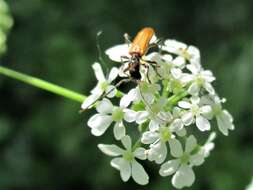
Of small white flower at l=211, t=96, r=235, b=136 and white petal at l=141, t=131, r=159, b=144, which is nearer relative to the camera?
white petal at l=141, t=131, r=159, b=144

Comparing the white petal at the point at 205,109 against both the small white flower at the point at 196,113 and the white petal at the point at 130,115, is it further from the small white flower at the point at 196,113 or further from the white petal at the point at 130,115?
the white petal at the point at 130,115

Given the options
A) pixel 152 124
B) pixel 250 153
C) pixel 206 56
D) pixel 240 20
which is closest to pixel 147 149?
pixel 152 124

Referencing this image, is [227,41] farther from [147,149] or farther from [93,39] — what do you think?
[147,149]

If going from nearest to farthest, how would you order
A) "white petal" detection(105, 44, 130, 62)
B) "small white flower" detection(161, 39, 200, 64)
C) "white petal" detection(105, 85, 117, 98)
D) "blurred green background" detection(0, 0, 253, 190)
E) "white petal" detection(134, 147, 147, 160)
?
"white petal" detection(134, 147, 147, 160)
"white petal" detection(105, 85, 117, 98)
"white petal" detection(105, 44, 130, 62)
"small white flower" detection(161, 39, 200, 64)
"blurred green background" detection(0, 0, 253, 190)

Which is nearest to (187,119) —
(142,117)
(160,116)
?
(160,116)

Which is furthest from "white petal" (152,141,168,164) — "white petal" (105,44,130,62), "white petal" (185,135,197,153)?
"white petal" (105,44,130,62)

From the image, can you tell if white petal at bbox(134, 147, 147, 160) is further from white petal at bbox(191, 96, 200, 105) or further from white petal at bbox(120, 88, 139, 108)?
white petal at bbox(191, 96, 200, 105)

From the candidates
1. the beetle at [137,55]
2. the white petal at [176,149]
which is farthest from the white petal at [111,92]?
the white petal at [176,149]
